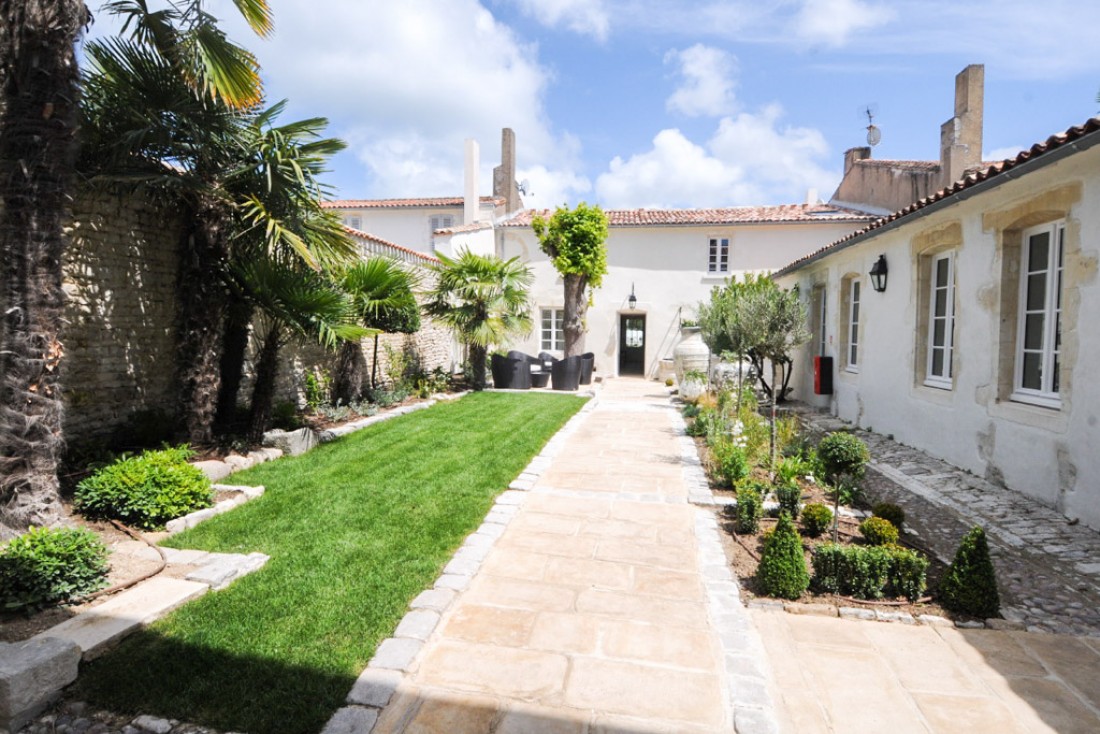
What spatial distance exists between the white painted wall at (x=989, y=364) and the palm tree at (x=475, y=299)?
265 inches

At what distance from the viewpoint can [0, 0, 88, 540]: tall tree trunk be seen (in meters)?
3.85

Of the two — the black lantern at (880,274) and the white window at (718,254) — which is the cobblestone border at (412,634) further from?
the white window at (718,254)

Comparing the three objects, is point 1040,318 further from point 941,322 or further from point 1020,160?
point 941,322

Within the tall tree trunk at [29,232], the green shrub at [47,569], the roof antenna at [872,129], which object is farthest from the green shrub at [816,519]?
the roof antenna at [872,129]

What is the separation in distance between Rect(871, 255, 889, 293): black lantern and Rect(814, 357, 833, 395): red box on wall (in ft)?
7.75

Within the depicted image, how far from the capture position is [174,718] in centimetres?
242

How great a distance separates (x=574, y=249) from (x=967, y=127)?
1025 cm

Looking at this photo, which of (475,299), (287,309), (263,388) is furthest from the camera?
(475,299)

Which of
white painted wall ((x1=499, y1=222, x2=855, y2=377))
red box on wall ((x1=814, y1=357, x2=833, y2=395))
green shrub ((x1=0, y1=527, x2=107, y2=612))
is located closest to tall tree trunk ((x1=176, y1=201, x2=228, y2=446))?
green shrub ((x1=0, y1=527, x2=107, y2=612))

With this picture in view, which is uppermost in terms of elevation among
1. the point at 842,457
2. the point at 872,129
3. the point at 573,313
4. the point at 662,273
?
the point at 872,129

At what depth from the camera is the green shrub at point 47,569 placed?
3143 millimetres

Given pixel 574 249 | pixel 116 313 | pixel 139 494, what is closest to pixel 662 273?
pixel 574 249

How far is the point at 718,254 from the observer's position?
1894 cm

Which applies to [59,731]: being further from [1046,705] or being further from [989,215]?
[989,215]
